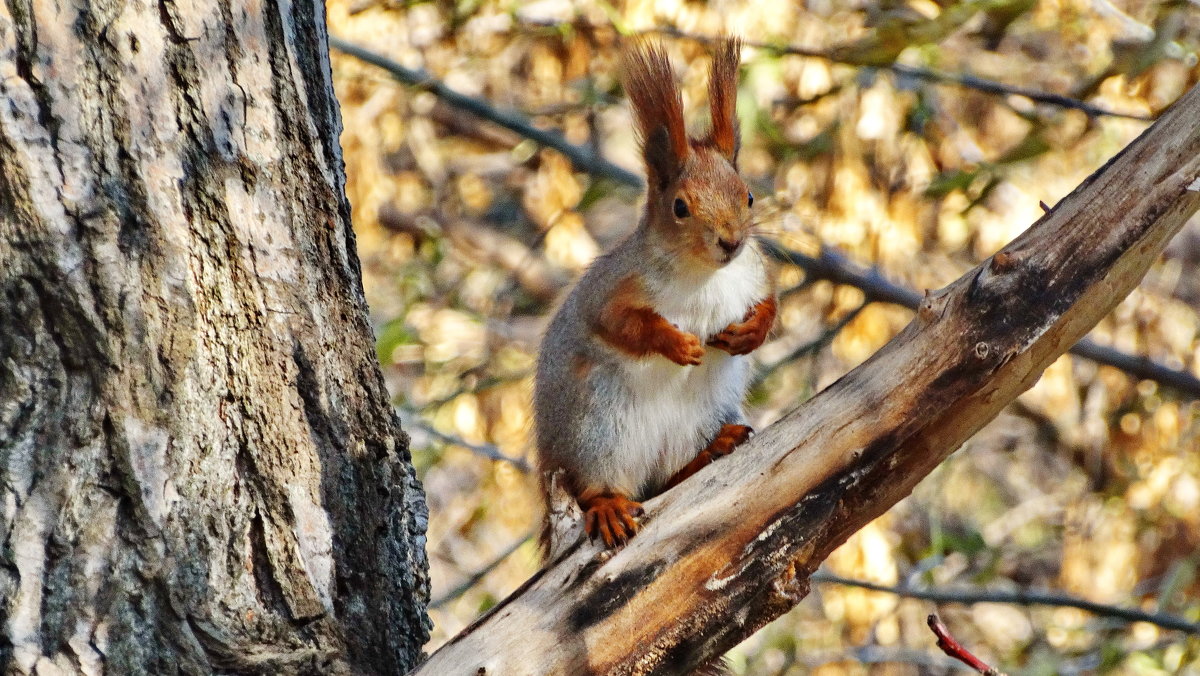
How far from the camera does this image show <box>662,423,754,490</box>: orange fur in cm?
193

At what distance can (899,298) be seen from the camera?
3.16 meters

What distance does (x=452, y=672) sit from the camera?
4.82 ft

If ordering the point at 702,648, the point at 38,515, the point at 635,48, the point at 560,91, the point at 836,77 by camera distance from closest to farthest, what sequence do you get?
the point at 38,515, the point at 702,648, the point at 635,48, the point at 836,77, the point at 560,91

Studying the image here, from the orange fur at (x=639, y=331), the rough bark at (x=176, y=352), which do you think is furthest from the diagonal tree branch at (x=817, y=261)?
the rough bark at (x=176, y=352)

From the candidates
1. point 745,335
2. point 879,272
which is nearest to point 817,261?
point 879,272

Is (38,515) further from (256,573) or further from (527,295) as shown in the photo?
(527,295)

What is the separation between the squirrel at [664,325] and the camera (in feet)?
6.48

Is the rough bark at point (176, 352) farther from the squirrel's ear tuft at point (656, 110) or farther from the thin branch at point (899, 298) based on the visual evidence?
the thin branch at point (899, 298)

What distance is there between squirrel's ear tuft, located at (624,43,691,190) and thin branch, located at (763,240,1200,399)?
2.79ft

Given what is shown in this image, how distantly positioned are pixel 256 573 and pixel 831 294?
10.0 feet

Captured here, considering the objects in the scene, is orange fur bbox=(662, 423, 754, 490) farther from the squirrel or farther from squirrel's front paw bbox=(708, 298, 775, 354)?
squirrel's front paw bbox=(708, 298, 775, 354)

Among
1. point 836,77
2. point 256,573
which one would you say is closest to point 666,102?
point 256,573

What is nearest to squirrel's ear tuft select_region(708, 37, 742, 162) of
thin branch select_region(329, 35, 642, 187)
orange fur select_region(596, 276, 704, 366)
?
orange fur select_region(596, 276, 704, 366)

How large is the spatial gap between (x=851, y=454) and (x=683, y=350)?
0.44 metres
